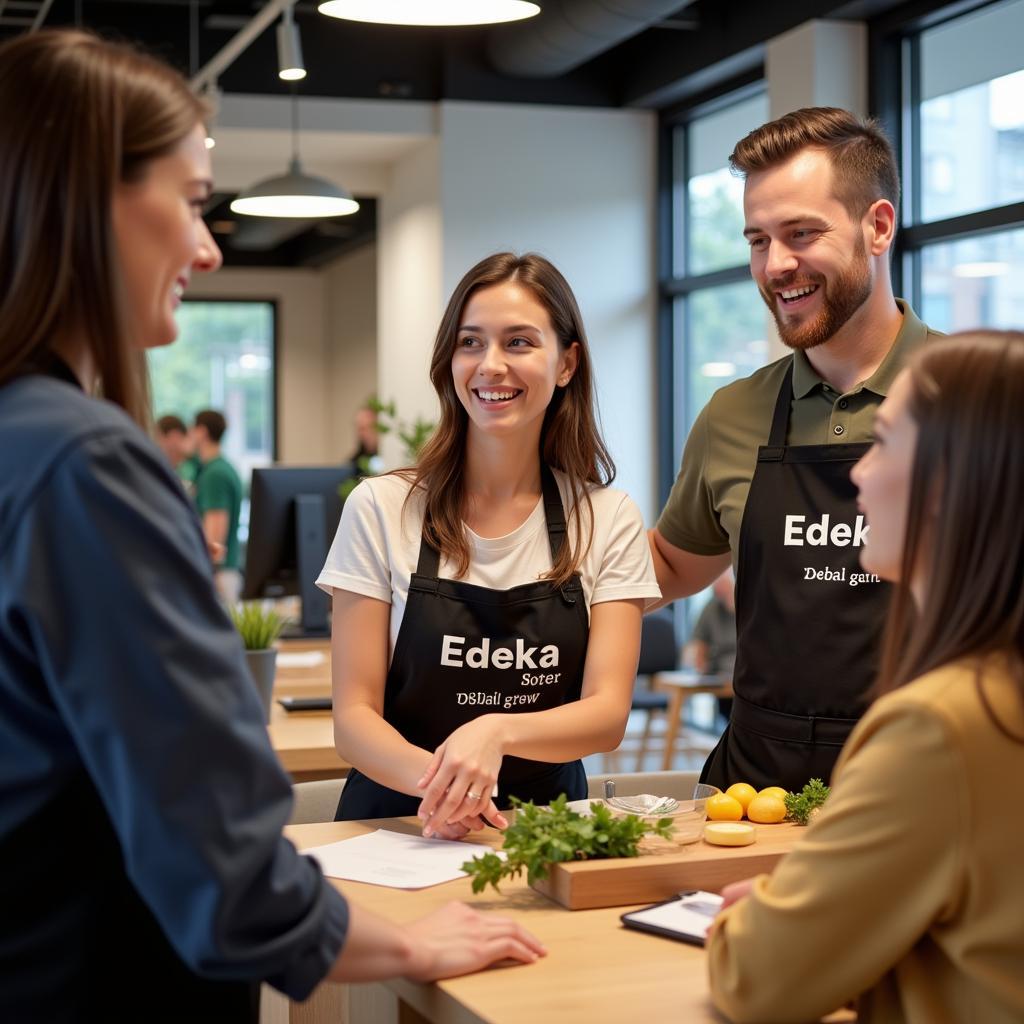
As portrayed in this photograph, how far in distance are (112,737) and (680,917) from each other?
2.77ft

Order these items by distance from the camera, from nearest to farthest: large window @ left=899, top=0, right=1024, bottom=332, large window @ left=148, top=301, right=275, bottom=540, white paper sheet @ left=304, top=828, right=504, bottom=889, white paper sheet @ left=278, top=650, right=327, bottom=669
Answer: white paper sheet @ left=304, top=828, right=504, bottom=889 → white paper sheet @ left=278, top=650, right=327, bottom=669 → large window @ left=899, top=0, right=1024, bottom=332 → large window @ left=148, top=301, right=275, bottom=540

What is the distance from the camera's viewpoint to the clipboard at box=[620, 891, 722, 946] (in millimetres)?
1644

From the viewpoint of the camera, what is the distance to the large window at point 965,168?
18.2ft

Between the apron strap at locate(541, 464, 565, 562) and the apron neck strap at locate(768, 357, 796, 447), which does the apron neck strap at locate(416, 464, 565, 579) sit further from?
the apron neck strap at locate(768, 357, 796, 447)

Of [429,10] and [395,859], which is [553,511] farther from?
[429,10]

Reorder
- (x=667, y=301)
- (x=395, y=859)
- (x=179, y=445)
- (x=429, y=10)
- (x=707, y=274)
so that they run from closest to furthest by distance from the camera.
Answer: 1. (x=395, y=859)
2. (x=429, y=10)
3. (x=707, y=274)
4. (x=667, y=301)
5. (x=179, y=445)

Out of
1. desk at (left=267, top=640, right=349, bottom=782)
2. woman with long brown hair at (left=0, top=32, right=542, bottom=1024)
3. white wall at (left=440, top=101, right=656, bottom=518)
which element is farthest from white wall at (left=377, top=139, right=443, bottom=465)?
woman with long brown hair at (left=0, top=32, right=542, bottom=1024)

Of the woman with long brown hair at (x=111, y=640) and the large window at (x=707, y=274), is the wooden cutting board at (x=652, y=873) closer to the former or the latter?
the woman with long brown hair at (x=111, y=640)

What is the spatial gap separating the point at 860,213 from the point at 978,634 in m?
1.44

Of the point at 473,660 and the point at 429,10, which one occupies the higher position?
the point at 429,10

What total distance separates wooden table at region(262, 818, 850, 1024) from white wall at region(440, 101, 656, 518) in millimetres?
6209

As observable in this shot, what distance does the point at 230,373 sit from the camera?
14.2 meters

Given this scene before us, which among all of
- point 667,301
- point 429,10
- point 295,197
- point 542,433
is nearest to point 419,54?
point 667,301

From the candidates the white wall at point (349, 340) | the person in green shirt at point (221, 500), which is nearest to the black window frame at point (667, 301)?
the person in green shirt at point (221, 500)
